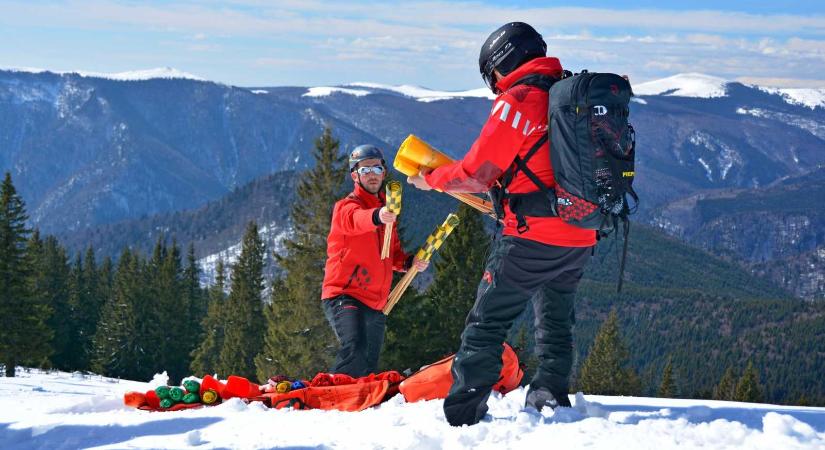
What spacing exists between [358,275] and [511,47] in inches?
135

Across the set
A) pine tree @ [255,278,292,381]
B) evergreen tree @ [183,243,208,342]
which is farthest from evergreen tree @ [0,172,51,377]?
evergreen tree @ [183,243,208,342]

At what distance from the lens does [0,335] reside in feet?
104

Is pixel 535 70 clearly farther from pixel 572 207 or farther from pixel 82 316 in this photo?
pixel 82 316

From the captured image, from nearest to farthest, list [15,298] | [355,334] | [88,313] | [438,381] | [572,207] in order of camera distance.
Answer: [572,207]
[438,381]
[355,334]
[15,298]
[88,313]

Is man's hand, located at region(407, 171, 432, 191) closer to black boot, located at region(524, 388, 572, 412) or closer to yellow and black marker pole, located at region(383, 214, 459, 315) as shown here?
yellow and black marker pole, located at region(383, 214, 459, 315)

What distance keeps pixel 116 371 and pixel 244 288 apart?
1214 cm

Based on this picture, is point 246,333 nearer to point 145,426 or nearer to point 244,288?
point 244,288

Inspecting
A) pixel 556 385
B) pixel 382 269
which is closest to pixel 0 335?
pixel 382 269

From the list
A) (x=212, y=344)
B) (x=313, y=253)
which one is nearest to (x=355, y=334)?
(x=313, y=253)

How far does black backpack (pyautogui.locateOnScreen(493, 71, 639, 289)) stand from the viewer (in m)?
5.09

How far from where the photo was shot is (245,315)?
163ft

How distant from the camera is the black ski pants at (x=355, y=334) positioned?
7805 millimetres

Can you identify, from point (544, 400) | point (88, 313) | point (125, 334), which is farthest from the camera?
point (88, 313)

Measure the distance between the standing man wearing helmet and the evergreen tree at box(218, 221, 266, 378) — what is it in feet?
138
